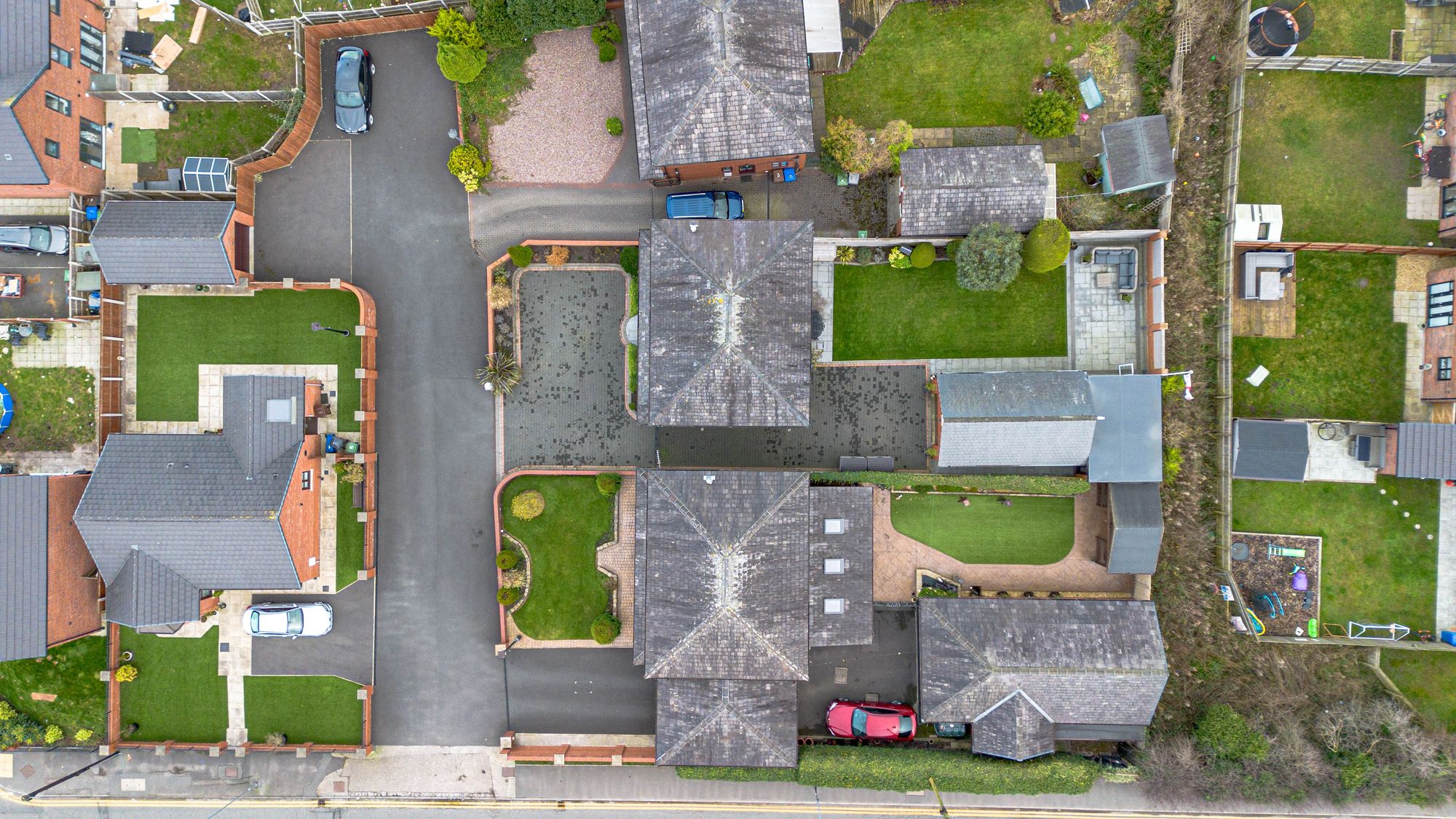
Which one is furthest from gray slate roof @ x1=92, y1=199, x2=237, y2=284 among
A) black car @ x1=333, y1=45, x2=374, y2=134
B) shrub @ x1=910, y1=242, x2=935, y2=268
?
shrub @ x1=910, y1=242, x2=935, y2=268

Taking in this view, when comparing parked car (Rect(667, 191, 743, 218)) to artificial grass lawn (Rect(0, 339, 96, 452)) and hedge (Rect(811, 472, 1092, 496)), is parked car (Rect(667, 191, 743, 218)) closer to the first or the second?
hedge (Rect(811, 472, 1092, 496))

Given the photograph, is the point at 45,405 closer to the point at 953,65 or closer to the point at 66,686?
the point at 66,686

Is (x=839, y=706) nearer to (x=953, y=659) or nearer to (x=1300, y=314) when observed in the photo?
(x=953, y=659)

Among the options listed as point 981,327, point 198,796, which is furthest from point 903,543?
point 198,796

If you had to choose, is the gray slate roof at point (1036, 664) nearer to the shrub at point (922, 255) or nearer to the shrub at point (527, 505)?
the shrub at point (922, 255)

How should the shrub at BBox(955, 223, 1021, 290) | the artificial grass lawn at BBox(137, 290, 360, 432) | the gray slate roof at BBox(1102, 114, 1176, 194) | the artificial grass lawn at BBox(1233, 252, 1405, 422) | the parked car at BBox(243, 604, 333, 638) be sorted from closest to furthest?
the shrub at BBox(955, 223, 1021, 290) → the gray slate roof at BBox(1102, 114, 1176, 194) → the artificial grass lawn at BBox(1233, 252, 1405, 422) → the parked car at BBox(243, 604, 333, 638) → the artificial grass lawn at BBox(137, 290, 360, 432)

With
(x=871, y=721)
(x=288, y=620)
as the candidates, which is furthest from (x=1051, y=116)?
(x=288, y=620)
